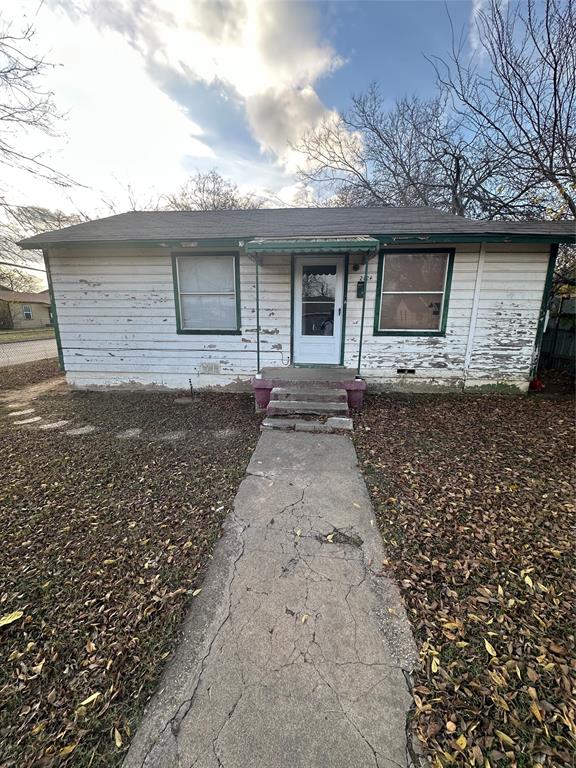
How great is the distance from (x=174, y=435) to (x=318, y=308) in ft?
11.3

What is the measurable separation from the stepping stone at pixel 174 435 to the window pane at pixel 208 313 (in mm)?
2500

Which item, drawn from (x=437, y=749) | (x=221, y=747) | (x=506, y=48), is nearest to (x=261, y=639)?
(x=221, y=747)

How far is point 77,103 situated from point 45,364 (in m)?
7.38

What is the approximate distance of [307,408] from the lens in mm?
4863

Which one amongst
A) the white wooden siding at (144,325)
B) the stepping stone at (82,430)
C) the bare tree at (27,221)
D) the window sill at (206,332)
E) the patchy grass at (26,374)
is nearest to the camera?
the stepping stone at (82,430)

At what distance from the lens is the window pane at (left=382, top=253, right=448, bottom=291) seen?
5.81 metres

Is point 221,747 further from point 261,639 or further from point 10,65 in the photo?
point 10,65

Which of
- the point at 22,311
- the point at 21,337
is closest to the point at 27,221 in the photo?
the point at 21,337

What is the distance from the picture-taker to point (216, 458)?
3.74m

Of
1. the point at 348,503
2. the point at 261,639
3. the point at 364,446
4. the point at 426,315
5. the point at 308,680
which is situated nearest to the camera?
the point at 308,680

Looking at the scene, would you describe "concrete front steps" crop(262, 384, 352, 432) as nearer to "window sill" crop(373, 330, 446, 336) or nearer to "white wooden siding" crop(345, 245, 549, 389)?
"white wooden siding" crop(345, 245, 549, 389)

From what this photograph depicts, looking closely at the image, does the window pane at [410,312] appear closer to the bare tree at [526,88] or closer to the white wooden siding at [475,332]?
the white wooden siding at [475,332]

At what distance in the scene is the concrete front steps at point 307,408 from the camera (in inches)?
179

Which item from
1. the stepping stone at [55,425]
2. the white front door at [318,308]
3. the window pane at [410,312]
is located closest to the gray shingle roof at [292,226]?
the white front door at [318,308]
